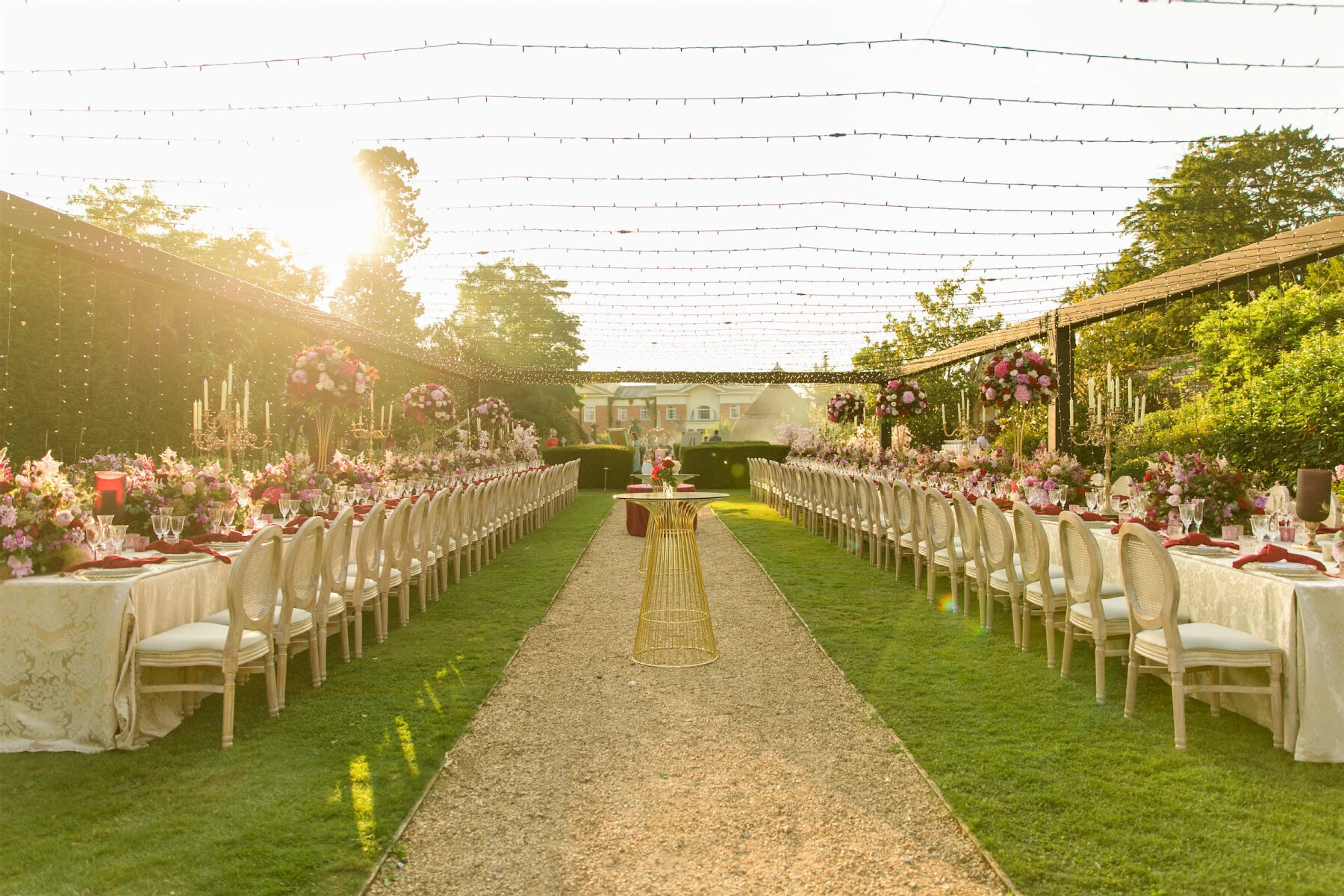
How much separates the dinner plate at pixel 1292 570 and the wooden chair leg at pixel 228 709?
4596 mm

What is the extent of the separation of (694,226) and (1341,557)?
676 centimetres

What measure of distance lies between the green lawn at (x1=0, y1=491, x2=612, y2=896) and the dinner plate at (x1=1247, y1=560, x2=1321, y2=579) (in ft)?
12.1

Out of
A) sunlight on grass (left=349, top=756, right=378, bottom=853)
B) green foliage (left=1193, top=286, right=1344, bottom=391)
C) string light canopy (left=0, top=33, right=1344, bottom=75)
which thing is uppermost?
string light canopy (left=0, top=33, right=1344, bottom=75)

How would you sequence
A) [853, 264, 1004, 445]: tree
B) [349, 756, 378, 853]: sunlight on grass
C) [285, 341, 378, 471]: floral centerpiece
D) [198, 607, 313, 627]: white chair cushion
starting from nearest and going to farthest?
[349, 756, 378, 853]: sunlight on grass, [198, 607, 313, 627]: white chair cushion, [285, 341, 378, 471]: floral centerpiece, [853, 264, 1004, 445]: tree

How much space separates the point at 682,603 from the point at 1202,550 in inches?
150

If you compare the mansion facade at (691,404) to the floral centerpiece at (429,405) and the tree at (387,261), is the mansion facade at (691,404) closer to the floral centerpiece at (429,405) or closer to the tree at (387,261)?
the tree at (387,261)

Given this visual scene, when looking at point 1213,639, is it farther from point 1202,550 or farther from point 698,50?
point 698,50

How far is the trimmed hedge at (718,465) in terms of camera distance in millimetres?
24500

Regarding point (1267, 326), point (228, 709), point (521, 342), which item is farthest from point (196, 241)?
point (1267, 326)

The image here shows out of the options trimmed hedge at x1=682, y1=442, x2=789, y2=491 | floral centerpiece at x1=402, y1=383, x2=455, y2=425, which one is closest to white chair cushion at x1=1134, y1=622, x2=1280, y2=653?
floral centerpiece at x1=402, y1=383, x2=455, y2=425

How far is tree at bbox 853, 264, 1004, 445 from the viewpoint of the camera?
20781mm

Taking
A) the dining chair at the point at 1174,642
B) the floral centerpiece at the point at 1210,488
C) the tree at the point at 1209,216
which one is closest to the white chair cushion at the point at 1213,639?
the dining chair at the point at 1174,642

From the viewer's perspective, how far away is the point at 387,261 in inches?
1109

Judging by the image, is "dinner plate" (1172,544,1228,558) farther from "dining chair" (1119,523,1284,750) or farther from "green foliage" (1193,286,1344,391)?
"green foliage" (1193,286,1344,391)
